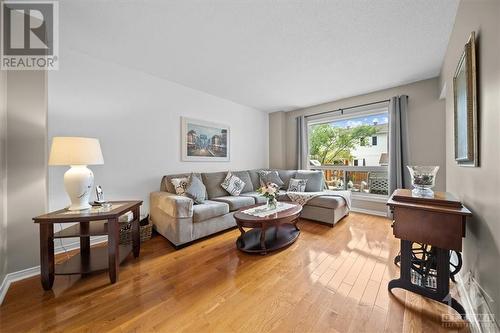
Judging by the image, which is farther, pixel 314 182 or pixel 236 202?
pixel 314 182

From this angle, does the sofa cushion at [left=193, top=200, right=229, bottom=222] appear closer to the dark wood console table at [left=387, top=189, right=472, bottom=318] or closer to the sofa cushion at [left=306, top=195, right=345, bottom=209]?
the sofa cushion at [left=306, top=195, right=345, bottom=209]

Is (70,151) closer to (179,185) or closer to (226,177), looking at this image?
(179,185)

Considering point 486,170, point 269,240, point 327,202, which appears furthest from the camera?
point 327,202

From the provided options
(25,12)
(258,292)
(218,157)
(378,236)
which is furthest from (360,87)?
(25,12)

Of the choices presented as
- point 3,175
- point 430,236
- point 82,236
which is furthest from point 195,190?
point 430,236

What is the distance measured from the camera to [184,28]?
190 centimetres

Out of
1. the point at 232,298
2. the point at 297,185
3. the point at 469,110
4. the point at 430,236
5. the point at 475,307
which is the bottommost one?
the point at 232,298

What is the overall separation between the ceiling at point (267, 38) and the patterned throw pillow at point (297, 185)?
6.24ft

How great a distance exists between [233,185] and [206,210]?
1.07 metres

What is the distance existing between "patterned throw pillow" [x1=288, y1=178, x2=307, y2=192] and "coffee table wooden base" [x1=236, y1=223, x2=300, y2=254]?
3.55ft

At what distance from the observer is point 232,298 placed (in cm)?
146

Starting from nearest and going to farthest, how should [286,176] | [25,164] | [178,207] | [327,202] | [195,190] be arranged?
[25,164], [178,207], [195,190], [327,202], [286,176]

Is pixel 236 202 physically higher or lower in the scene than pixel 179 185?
lower

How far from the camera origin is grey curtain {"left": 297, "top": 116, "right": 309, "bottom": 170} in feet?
15.3
